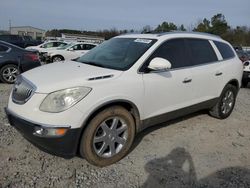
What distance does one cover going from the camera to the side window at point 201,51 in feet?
15.8

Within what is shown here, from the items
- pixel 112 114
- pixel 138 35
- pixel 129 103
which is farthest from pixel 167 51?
pixel 112 114

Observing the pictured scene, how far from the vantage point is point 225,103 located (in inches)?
230

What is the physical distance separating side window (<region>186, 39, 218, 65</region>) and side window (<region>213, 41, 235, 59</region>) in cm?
29

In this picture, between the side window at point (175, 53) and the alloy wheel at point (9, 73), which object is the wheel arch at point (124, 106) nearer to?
the side window at point (175, 53)

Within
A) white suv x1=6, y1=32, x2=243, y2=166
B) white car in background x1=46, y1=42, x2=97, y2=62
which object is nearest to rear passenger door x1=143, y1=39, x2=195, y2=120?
white suv x1=6, y1=32, x2=243, y2=166

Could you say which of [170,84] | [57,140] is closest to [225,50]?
[170,84]

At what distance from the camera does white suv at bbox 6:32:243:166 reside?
126 inches

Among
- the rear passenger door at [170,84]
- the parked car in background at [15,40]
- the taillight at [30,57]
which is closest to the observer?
the rear passenger door at [170,84]

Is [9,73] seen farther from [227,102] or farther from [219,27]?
[219,27]

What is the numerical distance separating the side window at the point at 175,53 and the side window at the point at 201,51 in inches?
8.1

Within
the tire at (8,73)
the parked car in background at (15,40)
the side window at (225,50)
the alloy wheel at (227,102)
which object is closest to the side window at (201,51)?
the side window at (225,50)

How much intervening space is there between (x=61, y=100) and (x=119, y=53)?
151cm

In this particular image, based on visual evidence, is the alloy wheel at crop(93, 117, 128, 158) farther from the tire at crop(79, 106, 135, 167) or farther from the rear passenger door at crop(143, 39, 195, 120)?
the rear passenger door at crop(143, 39, 195, 120)

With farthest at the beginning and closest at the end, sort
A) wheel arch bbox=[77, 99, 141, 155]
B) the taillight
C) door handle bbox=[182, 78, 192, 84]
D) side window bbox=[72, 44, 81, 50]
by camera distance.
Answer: side window bbox=[72, 44, 81, 50] < the taillight < door handle bbox=[182, 78, 192, 84] < wheel arch bbox=[77, 99, 141, 155]
